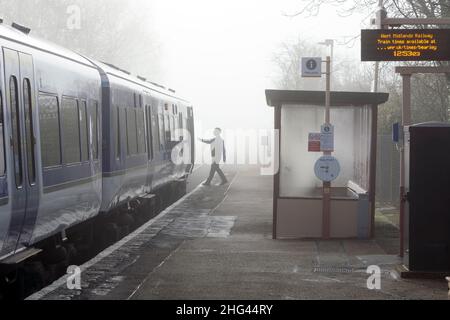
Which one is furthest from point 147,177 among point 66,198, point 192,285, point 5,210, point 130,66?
point 130,66

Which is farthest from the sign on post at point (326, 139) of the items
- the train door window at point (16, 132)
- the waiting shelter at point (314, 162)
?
the train door window at point (16, 132)

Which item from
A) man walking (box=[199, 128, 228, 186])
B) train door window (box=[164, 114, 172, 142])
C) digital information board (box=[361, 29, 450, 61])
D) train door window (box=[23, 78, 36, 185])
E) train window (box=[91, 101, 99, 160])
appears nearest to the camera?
train door window (box=[23, 78, 36, 185])

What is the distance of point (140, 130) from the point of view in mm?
17672

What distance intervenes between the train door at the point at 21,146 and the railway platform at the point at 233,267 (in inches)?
27.5

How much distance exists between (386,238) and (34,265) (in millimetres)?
6788

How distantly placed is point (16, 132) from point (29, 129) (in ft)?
1.70

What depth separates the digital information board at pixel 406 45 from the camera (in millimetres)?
11945

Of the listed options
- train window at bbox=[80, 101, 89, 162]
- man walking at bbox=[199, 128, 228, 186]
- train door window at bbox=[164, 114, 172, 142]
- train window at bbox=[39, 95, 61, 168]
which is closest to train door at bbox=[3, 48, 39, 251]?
train window at bbox=[39, 95, 61, 168]

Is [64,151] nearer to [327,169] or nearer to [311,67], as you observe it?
[311,67]

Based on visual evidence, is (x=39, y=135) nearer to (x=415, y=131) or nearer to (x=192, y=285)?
(x=192, y=285)

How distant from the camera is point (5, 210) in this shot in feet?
28.2

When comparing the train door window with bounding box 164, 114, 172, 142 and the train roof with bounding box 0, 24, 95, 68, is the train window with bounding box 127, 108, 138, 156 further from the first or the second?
the train door window with bounding box 164, 114, 172, 142

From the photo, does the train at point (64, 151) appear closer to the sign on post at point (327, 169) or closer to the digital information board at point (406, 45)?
the sign on post at point (327, 169)

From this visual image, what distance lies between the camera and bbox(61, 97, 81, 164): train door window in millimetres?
11383
